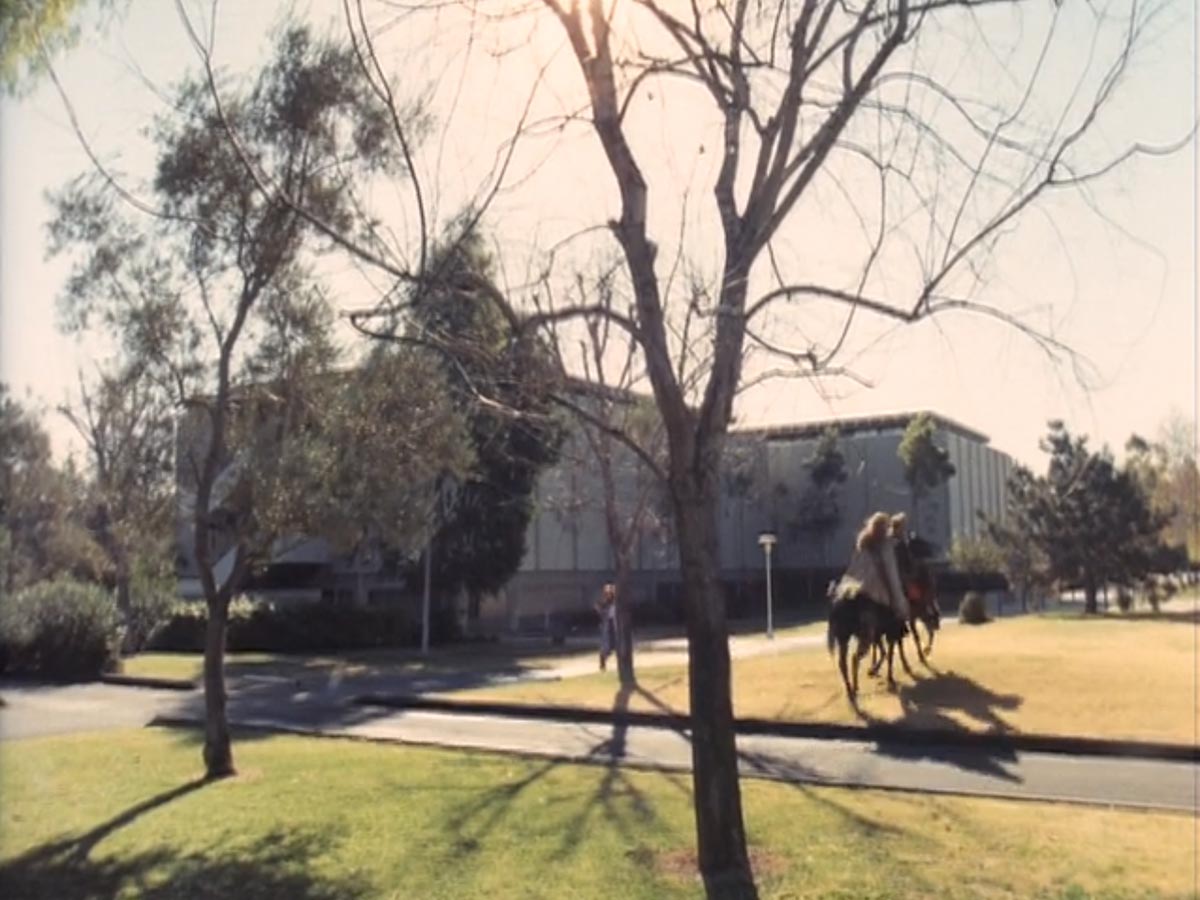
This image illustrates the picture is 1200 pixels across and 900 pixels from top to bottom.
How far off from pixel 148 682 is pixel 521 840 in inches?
759

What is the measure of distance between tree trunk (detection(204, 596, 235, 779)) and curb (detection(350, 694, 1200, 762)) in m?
4.46

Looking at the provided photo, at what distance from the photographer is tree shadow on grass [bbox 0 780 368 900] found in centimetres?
714

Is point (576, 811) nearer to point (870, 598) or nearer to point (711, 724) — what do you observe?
point (711, 724)

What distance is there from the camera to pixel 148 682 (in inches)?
989

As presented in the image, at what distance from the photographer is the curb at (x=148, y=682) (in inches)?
956

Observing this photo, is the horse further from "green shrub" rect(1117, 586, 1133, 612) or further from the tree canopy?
"green shrub" rect(1117, 586, 1133, 612)

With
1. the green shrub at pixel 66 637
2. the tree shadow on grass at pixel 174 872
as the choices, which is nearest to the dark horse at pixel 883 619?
the tree shadow on grass at pixel 174 872

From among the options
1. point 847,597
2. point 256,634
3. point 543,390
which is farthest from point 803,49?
point 256,634

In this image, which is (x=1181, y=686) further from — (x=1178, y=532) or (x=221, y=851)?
(x=1178, y=532)

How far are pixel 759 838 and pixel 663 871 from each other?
1.06 meters

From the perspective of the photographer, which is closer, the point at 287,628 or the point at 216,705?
the point at 216,705

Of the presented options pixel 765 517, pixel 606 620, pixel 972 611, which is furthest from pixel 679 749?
pixel 972 611

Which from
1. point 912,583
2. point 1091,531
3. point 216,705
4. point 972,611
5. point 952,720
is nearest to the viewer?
Result: point 216,705

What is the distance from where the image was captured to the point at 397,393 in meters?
12.4
